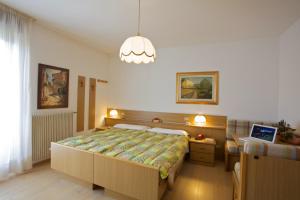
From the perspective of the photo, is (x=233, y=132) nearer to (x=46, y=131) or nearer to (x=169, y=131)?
(x=169, y=131)

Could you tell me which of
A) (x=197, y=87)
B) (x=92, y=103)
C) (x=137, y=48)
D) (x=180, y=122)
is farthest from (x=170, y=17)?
(x=92, y=103)

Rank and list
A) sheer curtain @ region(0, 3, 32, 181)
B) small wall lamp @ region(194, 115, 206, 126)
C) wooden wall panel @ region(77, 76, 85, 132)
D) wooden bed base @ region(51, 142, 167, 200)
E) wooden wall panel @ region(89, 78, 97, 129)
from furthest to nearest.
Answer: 1. wooden wall panel @ region(89, 78, 97, 129)
2. wooden wall panel @ region(77, 76, 85, 132)
3. small wall lamp @ region(194, 115, 206, 126)
4. sheer curtain @ region(0, 3, 32, 181)
5. wooden bed base @ region(51, 142, 167, 200)

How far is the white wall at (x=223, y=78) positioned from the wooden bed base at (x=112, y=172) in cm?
239

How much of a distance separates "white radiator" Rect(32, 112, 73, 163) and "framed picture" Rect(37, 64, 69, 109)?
0.24m

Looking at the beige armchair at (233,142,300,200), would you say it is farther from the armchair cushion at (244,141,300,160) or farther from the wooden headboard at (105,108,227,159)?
the wooden headboard at (105,108,227,159)

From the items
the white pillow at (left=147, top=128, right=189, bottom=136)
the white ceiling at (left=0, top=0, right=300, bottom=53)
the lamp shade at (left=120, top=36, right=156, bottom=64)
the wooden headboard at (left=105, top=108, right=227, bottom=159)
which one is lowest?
the white pillow at (left=147, top=128, right=189, bottom=136)

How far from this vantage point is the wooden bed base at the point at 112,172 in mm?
1834

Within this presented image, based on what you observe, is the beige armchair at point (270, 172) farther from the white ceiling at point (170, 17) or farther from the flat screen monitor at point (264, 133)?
the white ceiling at point (170, 17)

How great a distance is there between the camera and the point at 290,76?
9.09ft

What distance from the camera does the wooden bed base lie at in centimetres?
183

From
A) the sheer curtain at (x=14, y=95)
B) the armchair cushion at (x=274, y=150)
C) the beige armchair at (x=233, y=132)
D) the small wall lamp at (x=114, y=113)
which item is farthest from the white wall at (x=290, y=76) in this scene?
the sheer curtain at (x=14, y=95)

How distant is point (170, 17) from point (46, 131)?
3.22 m

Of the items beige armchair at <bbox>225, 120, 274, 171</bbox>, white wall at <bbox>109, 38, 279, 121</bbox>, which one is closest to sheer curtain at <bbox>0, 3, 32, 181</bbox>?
white wall at <bbox>109, 38, 279, 121</bbox>

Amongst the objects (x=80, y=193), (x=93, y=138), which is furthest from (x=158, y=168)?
(x=93, y=138)
